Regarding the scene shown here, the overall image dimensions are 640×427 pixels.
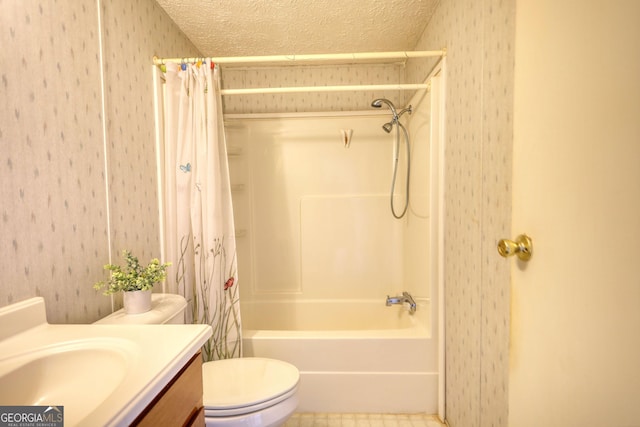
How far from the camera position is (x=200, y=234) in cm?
158

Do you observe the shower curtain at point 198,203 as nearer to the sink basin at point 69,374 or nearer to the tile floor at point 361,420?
the tile floor at point 361,420

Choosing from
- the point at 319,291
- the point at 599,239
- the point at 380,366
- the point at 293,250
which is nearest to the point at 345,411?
the point at 380,366

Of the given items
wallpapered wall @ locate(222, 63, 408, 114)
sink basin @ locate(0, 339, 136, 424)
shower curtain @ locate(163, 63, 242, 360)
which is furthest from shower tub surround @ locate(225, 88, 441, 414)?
sink basin @ locate(0, 339, 136, 424)

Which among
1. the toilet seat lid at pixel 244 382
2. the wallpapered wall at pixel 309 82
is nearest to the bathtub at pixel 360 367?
the toilet seat lid at pixel 244 382

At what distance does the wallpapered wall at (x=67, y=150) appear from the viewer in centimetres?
82

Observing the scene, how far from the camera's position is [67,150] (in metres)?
1.00

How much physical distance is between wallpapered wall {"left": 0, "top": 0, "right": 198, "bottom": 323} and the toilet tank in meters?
0.13

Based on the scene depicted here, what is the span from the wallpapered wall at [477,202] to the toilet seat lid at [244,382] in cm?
75

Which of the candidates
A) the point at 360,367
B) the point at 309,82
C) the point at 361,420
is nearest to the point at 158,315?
the point at 360,367

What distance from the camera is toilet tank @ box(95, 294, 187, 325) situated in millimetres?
1032

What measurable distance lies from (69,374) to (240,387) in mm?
599

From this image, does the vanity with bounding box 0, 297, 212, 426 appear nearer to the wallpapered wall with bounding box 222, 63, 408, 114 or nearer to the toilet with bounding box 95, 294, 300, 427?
the toilet with bounding box 95, 294, 300, 427

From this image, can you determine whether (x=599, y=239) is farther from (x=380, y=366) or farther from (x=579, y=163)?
(x=380, y=366)

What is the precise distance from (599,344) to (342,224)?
78.3 inches
